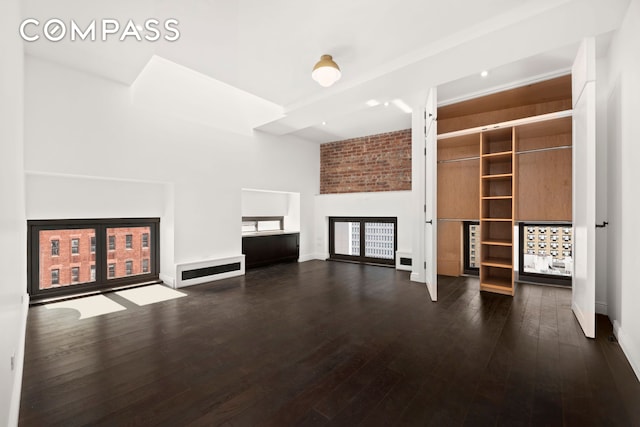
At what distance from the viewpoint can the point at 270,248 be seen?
6078 millimetres

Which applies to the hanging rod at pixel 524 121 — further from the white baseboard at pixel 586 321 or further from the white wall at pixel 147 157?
the white wall at pixel 147 157

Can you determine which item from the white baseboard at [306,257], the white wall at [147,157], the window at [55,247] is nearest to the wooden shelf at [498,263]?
the white baseboard at [306,257]

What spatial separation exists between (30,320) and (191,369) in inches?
89.3

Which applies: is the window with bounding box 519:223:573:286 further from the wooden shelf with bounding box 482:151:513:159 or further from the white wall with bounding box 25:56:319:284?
the white wall with bounding box 25:56:319:284

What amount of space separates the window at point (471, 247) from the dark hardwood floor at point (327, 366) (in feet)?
4.45

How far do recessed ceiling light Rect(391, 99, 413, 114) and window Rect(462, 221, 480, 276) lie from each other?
85.2 inches

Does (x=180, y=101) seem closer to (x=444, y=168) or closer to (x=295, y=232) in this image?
(x=295, y=232)

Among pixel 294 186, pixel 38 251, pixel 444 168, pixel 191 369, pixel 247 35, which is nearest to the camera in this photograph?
pixel 191 369

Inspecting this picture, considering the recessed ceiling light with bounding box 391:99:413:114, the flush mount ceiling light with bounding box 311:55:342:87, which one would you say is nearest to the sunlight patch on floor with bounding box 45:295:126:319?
the flush mount ceiling light with bounding box 311:55:342:87

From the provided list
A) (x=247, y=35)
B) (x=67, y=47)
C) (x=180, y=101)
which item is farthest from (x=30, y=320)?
(x=247, y=35)

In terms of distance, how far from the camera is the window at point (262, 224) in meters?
6.00

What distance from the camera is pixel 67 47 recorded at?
3.04m

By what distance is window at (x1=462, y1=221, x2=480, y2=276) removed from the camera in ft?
16.4

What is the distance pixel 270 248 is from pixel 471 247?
3827 millimetres
